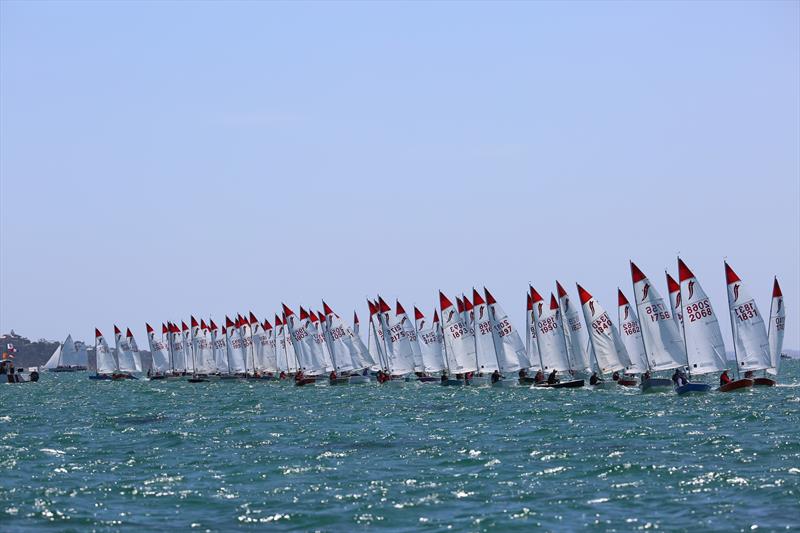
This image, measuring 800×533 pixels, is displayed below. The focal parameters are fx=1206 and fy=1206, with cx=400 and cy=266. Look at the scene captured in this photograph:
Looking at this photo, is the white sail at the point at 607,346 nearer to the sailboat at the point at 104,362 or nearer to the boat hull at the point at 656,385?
the boat hull at the point at 656,385

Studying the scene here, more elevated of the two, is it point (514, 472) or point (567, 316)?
point (567, 316)

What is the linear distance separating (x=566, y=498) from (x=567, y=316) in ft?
173

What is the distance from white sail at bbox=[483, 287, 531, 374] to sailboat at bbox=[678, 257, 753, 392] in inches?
806

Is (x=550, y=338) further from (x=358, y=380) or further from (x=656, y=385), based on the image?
(x=358, y=380)

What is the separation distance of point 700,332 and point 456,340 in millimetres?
28883

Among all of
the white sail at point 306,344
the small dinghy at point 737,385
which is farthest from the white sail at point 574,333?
the white sail at point 306,344

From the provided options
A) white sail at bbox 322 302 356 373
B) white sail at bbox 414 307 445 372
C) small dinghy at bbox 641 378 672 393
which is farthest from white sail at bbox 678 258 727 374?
white sail at bbox 322 302 356 373

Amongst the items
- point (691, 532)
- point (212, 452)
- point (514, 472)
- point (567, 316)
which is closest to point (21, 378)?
point (567, 316)

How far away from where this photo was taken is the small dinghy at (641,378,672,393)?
223 feet

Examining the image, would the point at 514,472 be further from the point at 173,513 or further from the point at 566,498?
the point at 173,513

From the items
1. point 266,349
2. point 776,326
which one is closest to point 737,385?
point 776,326

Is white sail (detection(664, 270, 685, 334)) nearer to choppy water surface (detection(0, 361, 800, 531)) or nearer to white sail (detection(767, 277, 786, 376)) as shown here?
white sail (detection(767, 277, 786, 376))

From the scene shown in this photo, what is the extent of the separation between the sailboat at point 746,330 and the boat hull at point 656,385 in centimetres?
452

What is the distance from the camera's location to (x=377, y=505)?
90.2ft
